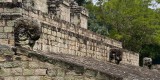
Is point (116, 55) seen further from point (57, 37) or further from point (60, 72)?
point (60, 72)

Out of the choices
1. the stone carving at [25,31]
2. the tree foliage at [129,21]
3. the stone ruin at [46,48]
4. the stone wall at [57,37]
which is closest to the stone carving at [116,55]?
the stone ruin at [46,48]

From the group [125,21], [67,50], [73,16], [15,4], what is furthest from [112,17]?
[15,4]

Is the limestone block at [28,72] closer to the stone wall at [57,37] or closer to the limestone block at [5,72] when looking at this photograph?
the limestone block at [5,72]

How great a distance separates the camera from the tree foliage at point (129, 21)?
34812 mm

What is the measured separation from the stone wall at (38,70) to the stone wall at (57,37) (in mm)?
3011

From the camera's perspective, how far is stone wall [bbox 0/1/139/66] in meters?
11.2

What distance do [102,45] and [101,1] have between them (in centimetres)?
1951

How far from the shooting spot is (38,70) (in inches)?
318

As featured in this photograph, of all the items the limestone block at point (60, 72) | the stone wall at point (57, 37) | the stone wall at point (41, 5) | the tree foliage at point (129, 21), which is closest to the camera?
the limestone block at point (60, 72)

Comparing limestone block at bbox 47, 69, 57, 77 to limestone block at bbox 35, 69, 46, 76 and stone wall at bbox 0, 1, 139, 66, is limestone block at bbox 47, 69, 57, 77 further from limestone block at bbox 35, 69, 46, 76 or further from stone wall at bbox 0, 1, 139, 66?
stone wall at bbox 0, 1, 139, 66

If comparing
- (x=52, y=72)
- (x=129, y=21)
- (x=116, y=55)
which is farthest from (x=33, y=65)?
(x=129, y=21)

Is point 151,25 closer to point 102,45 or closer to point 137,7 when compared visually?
point 137,7

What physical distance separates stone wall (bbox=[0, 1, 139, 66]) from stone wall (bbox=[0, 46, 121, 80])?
9.88ft

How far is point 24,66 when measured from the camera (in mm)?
8016
